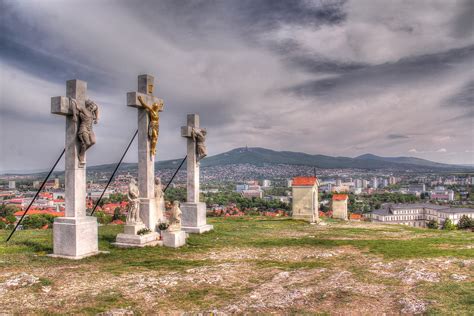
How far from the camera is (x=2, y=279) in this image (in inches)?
347

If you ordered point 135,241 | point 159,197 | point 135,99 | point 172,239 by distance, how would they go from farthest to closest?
point 159,197, point 135,99, point 172,239, point 135,241

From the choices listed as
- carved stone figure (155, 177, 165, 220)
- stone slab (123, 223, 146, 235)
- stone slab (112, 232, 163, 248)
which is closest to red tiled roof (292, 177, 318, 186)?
carved stone figure (155, 177, 165, 220)

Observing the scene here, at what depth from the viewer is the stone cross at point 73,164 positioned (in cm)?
1170

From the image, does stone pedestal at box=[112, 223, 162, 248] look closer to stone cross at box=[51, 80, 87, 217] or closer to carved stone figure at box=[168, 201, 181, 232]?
carved stone figure at box=[168, 201, 181, 232]

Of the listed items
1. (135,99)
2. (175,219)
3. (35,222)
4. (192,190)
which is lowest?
(35,222)

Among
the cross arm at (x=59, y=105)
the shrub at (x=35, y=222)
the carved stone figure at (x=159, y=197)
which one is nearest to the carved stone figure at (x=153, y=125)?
the carved stone figure at (x=159, y=197)

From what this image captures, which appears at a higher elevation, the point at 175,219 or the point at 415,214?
the point at 175,219

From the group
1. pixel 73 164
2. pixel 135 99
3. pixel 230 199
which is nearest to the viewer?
pixel 73 164

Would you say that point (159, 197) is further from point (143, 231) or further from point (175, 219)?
point (143, 231)

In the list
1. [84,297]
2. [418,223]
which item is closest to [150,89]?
[84,297]

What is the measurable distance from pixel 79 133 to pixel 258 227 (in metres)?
11.5

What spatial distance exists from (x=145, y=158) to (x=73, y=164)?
3.67 meters

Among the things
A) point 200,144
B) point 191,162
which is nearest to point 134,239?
point 191,162

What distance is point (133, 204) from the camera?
1372 cm
